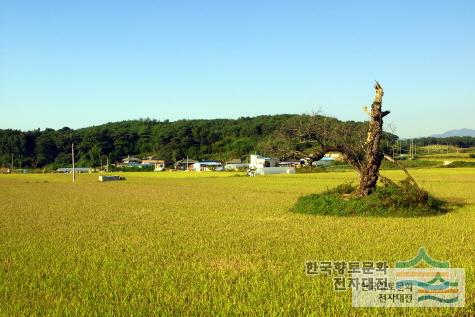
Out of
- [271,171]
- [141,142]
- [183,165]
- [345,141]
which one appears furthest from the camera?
[141,142]

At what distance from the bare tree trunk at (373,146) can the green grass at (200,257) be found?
89.5 inches

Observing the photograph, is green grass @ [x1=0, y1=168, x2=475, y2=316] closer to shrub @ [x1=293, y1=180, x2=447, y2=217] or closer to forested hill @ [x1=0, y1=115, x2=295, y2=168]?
shrub @ [x1=293, y1=180, x2=447, y2=217]

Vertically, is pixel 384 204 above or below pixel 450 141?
below

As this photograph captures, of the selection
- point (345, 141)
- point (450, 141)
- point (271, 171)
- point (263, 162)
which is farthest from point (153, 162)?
point (345, 141)

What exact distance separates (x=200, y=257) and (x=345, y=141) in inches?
415

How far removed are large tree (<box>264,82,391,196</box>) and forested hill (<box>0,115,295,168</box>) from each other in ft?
321

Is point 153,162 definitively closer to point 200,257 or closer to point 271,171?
point 271,171

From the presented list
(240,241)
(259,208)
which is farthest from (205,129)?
(240,241)

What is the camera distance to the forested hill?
125 meters

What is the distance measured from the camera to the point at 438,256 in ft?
34.3

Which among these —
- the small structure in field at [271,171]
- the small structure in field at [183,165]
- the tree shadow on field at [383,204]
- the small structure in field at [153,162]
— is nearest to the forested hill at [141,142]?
the small structure in field at [153,162]

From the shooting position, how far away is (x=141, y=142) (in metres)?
143

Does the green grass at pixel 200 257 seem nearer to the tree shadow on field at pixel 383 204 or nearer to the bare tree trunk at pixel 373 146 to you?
the tree shadow on field at pixel 383 204

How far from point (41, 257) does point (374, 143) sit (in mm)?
12704
